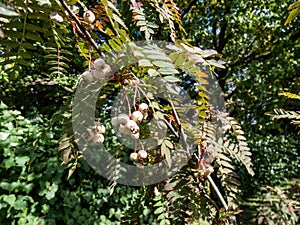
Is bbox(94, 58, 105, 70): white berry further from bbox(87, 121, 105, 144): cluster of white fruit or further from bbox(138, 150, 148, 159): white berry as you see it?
bbox(138, 150, 148, 159): white berry

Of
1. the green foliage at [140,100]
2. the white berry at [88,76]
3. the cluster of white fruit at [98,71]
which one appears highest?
the cluster of white fruit at [98,71]

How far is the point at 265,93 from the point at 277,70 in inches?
10.6

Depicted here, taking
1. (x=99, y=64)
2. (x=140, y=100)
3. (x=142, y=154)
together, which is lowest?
(x=142, y=154)

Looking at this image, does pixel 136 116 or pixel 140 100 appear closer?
pixel 136 116

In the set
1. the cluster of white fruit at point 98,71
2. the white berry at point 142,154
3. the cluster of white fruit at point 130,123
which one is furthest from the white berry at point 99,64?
the white berry at point 142,154

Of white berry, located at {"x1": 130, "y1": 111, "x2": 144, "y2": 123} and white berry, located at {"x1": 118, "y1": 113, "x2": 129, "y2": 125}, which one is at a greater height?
white berry, located at {"x1": 130, "y1": 111, "x2": 144, "y2": 123}

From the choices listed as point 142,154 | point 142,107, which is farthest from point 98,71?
point 142,154

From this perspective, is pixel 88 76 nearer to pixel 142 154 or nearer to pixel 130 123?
pixel 130 123

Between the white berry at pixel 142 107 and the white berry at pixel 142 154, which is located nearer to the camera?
A: the white berry at pixel 142 107

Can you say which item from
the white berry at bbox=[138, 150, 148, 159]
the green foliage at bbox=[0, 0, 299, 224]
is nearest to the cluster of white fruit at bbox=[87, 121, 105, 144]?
the green foliage at bbox=[0, 0, 299, 224]

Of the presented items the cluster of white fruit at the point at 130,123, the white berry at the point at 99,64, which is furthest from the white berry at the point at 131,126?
the white berry at the point at 99,64

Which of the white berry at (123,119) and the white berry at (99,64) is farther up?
the white berry at (99,64)

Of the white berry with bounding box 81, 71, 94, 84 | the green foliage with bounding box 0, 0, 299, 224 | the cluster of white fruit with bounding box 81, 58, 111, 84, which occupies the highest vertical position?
the cluster of white fruit with bounding box 81, 58, 111, 84

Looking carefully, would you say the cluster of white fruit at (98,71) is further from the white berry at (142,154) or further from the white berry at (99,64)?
the white berry at (142,154)
